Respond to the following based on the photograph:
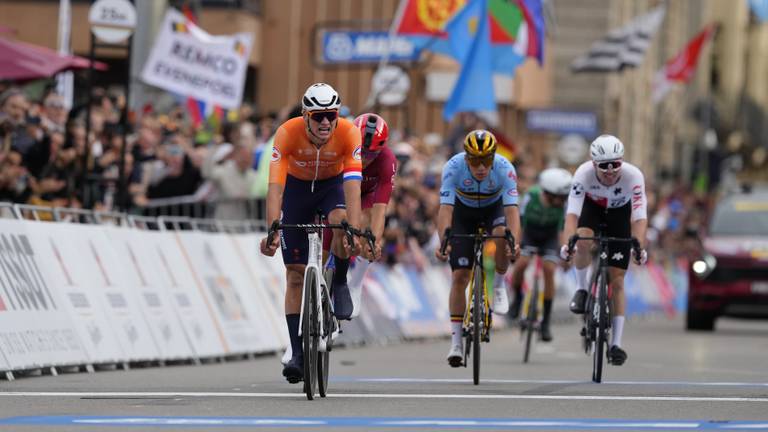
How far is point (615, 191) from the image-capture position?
16531 mm

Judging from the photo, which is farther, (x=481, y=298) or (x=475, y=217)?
(x=475, y=217)

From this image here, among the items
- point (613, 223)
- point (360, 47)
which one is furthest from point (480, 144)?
point (360, 47)

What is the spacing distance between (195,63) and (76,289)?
6.94 meters

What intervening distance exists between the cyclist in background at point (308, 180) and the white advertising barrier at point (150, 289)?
11.8ft

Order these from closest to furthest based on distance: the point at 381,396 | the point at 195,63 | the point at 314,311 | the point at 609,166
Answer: the point at 314,311, the point at 381,396, the point at 609,166, the point at 195,63

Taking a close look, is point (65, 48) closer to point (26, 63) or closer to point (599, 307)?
point (26, 63)

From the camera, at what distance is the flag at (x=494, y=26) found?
28.4 metres

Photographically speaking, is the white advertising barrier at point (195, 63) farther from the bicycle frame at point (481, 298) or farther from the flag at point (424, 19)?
the bicycle frame at point (481, 298)

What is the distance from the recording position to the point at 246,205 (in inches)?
890

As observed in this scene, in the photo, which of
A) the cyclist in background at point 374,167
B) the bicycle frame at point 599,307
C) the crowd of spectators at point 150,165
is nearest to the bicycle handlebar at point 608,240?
the bicycle frame at point 599,307

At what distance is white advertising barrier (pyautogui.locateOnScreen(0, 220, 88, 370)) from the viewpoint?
1520cm

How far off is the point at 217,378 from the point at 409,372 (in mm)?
2009

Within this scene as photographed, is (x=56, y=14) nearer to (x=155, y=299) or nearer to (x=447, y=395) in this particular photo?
(x=155, y=299)

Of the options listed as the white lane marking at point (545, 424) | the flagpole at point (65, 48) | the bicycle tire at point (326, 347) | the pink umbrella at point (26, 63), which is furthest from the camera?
the flagpole at point (65, 48)
